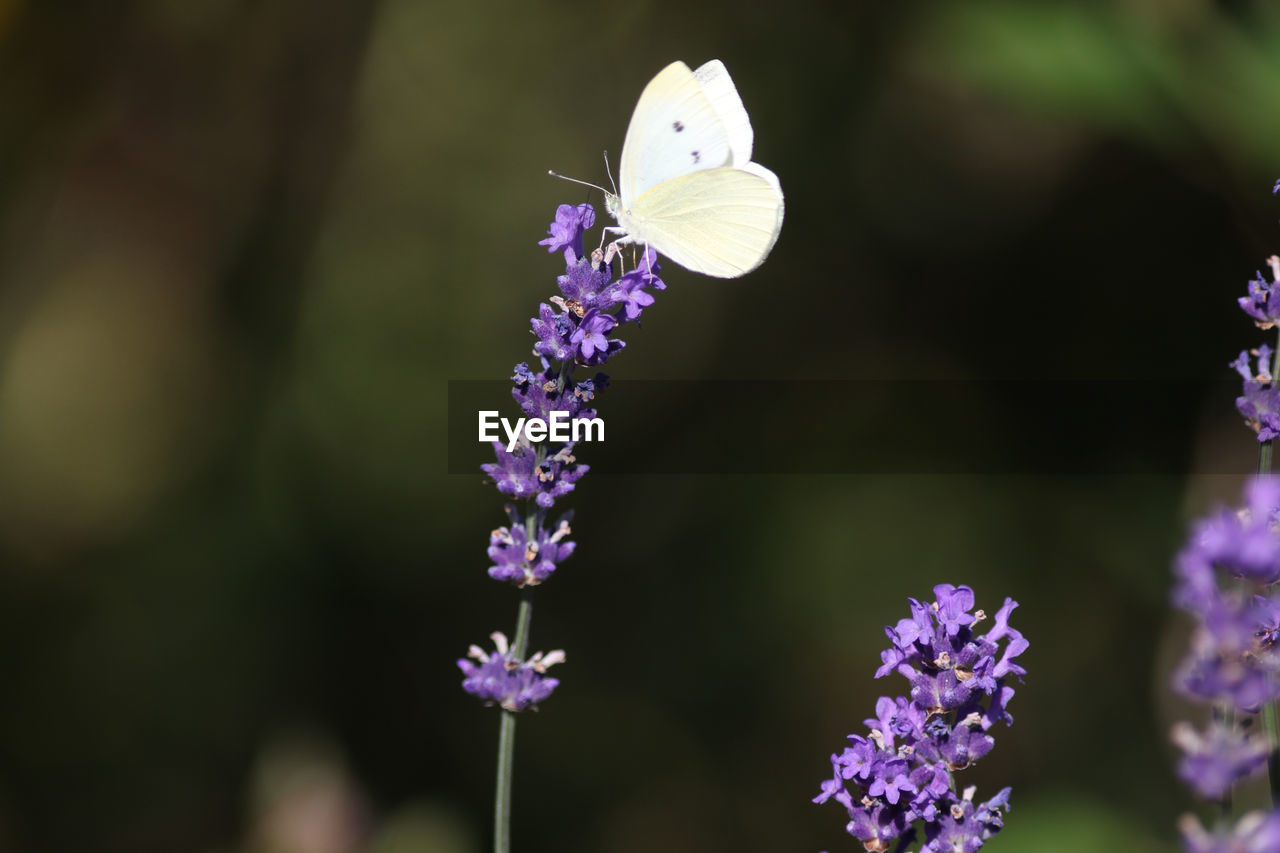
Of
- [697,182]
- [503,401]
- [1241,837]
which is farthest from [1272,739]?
[503,401]

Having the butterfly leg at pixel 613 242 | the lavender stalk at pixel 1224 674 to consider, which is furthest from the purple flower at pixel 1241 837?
the butterfly leg at pixel 613 242

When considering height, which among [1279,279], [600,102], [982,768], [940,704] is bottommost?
[940,704]

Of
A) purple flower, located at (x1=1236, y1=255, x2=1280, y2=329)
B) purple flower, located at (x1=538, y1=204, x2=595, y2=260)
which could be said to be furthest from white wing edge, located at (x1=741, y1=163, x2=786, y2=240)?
purple flower, located at (x1=1236, y1=255, x2=1280, y2=329)

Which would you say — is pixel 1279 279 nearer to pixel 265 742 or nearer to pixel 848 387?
pixel 848 387

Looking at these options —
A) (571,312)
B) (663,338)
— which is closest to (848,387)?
(663,338)

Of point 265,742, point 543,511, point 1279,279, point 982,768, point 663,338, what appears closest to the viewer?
point 1279,279

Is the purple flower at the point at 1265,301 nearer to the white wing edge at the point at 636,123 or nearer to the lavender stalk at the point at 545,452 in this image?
the lavender stalk at the point at 545,452

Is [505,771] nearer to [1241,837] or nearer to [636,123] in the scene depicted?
[1241,837]
